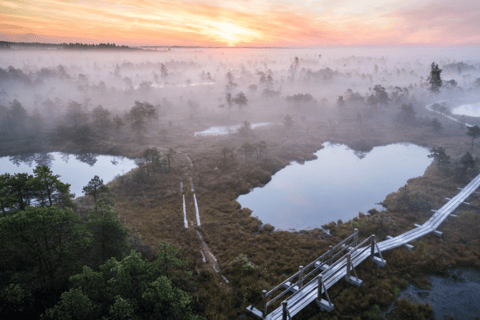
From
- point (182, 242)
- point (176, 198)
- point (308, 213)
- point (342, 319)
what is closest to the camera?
point (342, 319)

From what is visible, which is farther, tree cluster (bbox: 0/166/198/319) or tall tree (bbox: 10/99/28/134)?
tall tree (bbox: 10/99/28/134)

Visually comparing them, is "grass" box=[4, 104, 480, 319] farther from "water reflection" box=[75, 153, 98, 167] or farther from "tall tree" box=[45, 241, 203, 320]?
"water reflection" box=[75, 153, 98, 167]

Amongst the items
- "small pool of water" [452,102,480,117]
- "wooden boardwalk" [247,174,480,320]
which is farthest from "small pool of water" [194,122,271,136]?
"small pool of water" [452,102,480,117]

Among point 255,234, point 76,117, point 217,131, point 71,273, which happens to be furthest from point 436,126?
point 76,117

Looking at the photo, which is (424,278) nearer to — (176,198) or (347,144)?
(176,198)

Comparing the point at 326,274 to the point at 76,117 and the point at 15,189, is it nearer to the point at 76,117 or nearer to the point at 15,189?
the point at 15,189

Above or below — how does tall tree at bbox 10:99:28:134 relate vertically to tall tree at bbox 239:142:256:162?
below

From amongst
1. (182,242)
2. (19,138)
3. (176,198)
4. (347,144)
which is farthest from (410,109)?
(19,138)

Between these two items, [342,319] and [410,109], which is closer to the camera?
[342,319]
